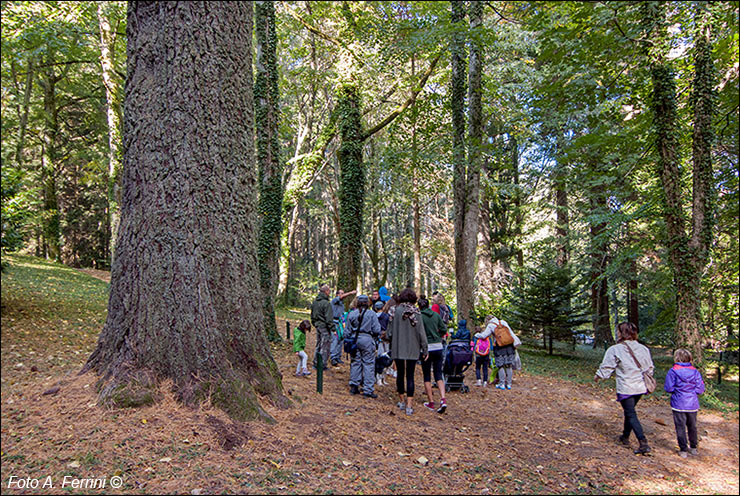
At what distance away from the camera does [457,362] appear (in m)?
8.84

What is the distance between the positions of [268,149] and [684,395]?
10354 millimetres

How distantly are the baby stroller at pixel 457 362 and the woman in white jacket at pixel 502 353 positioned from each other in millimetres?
834

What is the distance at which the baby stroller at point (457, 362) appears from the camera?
8.80 meters

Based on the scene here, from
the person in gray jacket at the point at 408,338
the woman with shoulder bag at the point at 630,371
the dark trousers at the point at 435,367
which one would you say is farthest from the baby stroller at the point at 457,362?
the woman with shoulder bag at the point at 630,371

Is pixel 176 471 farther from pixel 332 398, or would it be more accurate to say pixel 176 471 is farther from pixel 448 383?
pixel 448 383

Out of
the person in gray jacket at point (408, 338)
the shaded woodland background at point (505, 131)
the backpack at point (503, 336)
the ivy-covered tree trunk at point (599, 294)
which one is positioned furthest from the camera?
the ivy-covered tree trunk at point (599, 294)

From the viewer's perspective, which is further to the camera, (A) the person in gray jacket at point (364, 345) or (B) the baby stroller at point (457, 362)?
(B) the baby stroller at point (457, 362)

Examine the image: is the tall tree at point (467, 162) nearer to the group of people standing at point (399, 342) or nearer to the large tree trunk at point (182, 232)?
the group of people standing at point (399, 342)

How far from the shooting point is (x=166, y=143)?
14.7 feet

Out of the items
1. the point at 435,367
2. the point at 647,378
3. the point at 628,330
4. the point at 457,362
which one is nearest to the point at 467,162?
the point at 457,362

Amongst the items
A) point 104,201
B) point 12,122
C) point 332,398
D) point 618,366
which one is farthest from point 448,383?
point 104,201

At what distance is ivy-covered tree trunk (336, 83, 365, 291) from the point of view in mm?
13594

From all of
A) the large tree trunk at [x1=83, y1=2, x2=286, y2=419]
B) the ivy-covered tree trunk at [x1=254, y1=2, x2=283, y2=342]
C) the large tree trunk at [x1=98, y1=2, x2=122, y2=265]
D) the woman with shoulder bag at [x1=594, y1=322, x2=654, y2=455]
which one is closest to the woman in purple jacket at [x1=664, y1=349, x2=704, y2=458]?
the woman with shoulder bag at [x1=594, y1=322, x2=654, y2=455]

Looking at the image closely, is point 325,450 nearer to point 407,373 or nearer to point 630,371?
point 407,373
